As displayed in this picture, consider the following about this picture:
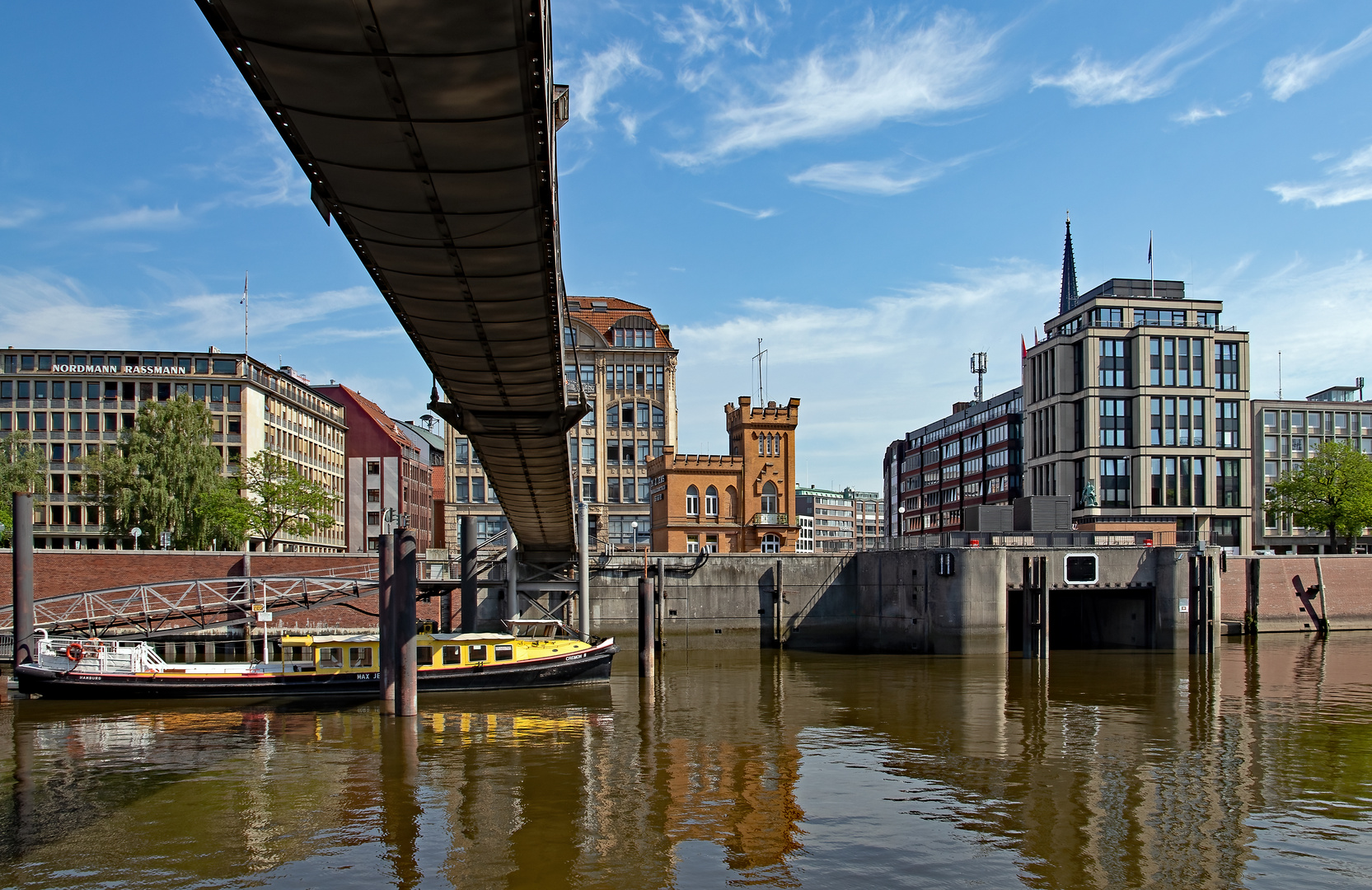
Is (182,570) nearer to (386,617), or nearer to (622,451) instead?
(386,617)

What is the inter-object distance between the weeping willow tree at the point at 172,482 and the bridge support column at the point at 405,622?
52.6m

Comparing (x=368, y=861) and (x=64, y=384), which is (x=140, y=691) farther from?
(x=64, y=384)

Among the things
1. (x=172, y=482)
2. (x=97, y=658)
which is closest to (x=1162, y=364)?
(x=172, y=482)

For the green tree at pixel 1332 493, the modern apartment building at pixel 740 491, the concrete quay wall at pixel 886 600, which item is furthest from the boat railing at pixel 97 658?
the green tree at pixel 1332 493

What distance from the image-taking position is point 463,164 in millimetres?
17969

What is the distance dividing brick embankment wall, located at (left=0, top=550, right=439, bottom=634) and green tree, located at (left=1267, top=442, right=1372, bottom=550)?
74.5 meters

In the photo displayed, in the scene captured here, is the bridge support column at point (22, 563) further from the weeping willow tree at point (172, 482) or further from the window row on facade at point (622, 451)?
the window row on facade at point (622, 451)

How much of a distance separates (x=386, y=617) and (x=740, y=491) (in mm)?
63222

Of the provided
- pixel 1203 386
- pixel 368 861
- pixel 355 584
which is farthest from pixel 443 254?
pixel 1203 386

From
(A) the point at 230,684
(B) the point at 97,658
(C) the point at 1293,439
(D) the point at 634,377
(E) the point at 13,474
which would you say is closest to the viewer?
(A) the point at 230,684

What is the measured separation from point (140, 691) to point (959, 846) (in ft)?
101

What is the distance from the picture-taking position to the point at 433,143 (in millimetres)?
17203

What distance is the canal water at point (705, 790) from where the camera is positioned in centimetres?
1936

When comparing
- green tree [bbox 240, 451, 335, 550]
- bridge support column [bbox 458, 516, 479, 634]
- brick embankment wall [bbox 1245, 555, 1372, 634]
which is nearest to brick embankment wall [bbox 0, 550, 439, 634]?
bridge support column [bbox 458, 516, 479, 634]
